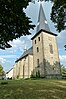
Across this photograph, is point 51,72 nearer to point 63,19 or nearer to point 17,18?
point 63,19

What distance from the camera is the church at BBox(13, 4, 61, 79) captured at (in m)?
36.8

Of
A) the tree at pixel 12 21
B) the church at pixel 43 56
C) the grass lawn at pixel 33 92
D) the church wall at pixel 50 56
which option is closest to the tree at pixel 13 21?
the tree at pixel 12 21

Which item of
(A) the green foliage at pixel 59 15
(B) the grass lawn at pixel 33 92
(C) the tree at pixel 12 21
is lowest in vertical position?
(B) the grass lawn at pixel 33 92

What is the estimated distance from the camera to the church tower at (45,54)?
36.6 m

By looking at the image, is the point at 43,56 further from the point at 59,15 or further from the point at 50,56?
the point at 59,15

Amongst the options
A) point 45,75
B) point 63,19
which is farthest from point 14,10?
point 45,75

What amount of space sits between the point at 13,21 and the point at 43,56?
28.4 m

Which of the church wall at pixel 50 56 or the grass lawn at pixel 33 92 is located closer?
the grass lawn at pixel 33 92

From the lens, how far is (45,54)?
122ft

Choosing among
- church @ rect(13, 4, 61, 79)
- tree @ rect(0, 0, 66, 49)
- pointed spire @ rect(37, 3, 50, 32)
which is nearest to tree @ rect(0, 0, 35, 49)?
tree @ rect(0, 0, 66, 49)

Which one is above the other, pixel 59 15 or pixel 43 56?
pixel 59 15

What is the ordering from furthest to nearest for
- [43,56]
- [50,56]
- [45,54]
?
[50,56]
[45,54]
[43,56]

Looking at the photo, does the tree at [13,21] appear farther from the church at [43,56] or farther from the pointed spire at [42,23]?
the pointed spire at [42,23]

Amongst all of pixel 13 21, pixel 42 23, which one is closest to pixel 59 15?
pixel 13 21
